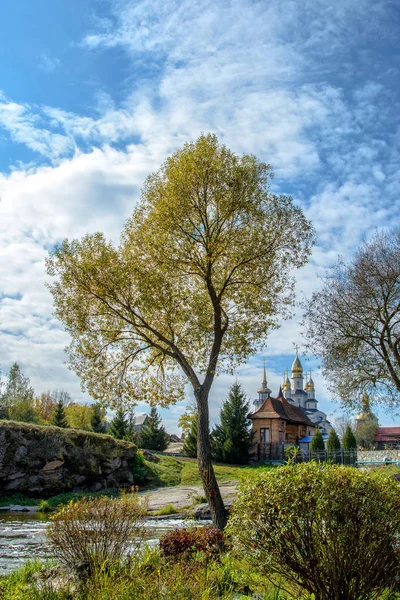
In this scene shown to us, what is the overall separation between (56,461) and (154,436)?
19.5 m

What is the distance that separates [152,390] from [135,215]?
16.3 feet

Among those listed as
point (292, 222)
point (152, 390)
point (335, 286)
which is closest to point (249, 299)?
point (292, 222)

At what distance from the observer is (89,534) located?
6344 mm

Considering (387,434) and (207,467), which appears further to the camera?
(387,434)

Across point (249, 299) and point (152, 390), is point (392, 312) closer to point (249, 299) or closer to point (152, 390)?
point (249, 299)

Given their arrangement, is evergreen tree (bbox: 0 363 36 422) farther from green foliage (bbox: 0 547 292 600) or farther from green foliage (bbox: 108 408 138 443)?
green foliage (bbox: 0 547 292 600)

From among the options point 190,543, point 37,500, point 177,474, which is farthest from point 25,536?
point 177,474

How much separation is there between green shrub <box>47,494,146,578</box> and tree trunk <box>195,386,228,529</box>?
4.54 meters

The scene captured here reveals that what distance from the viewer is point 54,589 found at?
18.8 feet

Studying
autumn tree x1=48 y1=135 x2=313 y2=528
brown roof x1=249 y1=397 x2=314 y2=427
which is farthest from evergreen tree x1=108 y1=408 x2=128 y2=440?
autumn tree x1=48 y1=135 x2=313 y2=528

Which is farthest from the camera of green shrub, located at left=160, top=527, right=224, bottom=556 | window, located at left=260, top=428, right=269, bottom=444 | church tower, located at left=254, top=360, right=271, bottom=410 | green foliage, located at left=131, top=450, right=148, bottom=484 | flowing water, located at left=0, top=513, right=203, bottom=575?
church tower, located at left=254, top=360, right=271, bottom=410

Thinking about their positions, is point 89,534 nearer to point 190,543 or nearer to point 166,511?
point 190,543

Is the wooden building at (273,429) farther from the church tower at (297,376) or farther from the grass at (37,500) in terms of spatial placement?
the church tower at (297,376)

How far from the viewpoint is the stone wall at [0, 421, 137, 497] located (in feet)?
77.9
